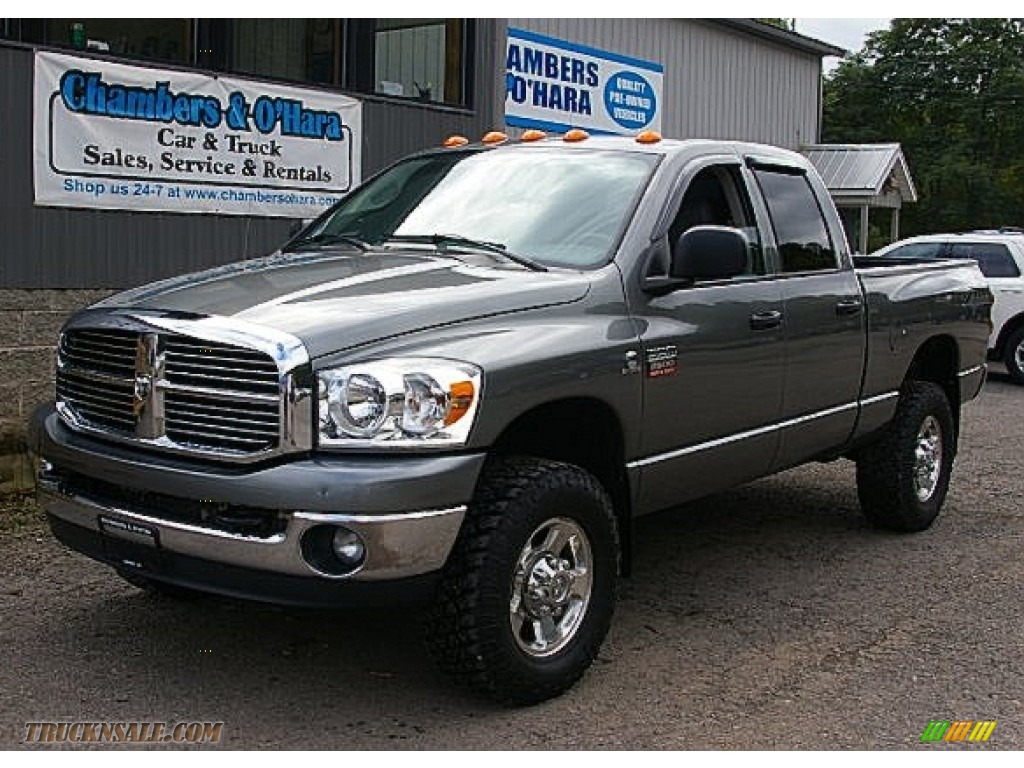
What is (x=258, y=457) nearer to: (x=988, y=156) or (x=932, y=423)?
(x=932, y=423)

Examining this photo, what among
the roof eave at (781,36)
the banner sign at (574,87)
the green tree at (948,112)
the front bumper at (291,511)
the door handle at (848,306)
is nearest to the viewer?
the front bumper at (291,511)

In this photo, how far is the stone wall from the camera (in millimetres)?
7695

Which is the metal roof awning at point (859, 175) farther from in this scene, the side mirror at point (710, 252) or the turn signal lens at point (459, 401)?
the turn signal lens at point (459, 401)

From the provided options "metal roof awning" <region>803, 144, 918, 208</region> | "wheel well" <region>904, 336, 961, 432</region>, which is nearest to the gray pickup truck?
"wheel well" <region>904, 336, 961, 432</region>

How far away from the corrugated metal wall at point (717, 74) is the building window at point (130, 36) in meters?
5.76

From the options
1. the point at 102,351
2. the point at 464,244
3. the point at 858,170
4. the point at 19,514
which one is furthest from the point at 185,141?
the point at 858,170

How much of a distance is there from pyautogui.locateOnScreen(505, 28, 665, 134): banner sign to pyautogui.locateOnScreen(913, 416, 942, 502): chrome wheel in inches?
278

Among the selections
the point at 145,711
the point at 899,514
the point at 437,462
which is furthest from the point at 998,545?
the point at 145,711

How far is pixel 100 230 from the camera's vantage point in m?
8.26

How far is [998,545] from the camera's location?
679 cm

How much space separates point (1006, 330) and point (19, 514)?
462 inches

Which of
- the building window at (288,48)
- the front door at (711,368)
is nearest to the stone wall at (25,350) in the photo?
the building window at (288,48)

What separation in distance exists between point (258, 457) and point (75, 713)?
3.67 ft

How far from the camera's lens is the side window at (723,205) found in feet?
17.7
